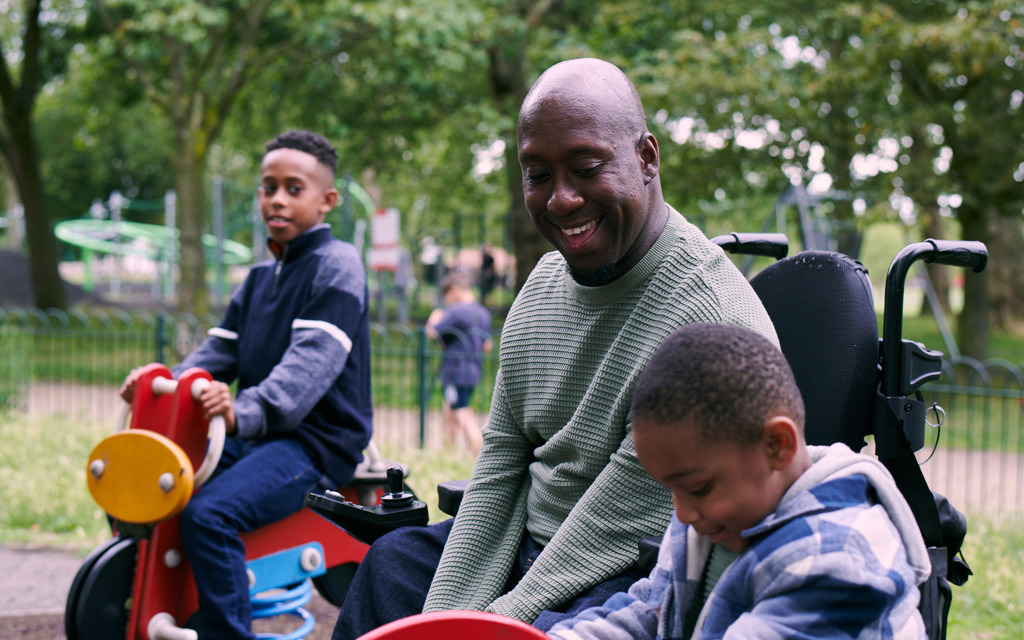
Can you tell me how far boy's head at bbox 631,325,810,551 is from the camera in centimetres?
131

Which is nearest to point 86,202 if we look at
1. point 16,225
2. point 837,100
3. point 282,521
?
point 16,225

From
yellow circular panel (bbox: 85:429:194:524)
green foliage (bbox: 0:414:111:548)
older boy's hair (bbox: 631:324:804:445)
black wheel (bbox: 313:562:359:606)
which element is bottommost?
green foliage (bbox: 0:414:111:548)

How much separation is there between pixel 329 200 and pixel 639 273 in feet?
6.02

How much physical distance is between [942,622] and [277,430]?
6.61 feet

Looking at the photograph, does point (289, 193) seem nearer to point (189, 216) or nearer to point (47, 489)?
point (47, 489)

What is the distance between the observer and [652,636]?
158 centimetres

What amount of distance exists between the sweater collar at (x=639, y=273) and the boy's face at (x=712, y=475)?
23.3 inches

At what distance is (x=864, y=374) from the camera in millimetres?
2021

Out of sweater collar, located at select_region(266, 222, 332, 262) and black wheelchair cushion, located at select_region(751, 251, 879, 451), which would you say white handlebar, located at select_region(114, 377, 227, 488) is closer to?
sweater collar, located at select_region(266, 222, 332, 262)

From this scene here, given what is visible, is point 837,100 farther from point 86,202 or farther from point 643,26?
point 86,202

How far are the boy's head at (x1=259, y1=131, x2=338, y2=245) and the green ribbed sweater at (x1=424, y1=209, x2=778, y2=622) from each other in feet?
4.51

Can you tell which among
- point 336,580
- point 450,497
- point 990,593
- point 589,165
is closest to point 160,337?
point 336,580

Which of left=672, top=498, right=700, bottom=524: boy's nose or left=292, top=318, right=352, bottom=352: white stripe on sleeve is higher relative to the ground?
left=672, top=498, right=700, bottom=524: boy's nose

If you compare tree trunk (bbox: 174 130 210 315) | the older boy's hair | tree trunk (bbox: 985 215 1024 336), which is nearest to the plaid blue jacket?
the older boy's hair
